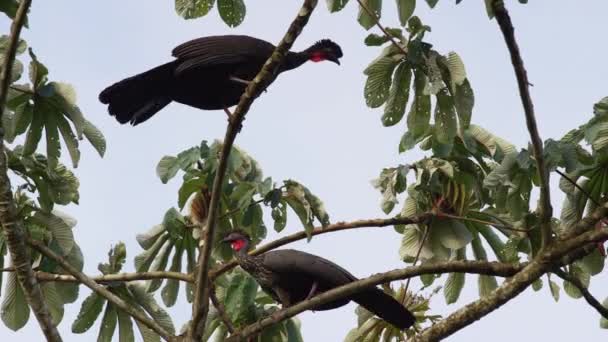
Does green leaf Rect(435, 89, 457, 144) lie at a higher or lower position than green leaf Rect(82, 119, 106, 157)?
lower

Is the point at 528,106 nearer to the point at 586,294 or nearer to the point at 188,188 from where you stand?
the point at 586,294

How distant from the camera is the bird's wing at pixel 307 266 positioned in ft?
18.8

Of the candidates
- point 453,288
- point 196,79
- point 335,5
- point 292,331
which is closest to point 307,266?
point 292,331

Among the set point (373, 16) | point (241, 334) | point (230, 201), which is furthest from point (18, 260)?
point (373, 16)

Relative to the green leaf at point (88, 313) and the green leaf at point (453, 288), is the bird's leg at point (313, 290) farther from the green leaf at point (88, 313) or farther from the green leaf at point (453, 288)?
the green leaf at point (88, 313)

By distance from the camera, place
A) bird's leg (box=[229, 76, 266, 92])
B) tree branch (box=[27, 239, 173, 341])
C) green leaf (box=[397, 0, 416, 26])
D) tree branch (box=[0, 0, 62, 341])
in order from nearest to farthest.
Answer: tree branch (box=[0, 0, 62, 341]), tree branch (box=[27, 239, 173, 341]), green leaf (box=[397, 0, 416, 26]), bird's leg (box=[229, 76, 266, 92])

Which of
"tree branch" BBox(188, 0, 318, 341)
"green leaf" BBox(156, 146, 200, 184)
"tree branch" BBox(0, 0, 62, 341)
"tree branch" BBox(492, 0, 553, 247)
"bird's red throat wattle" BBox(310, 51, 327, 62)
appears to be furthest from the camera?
"bird's red throat wattle" BBox(310, 51, 327, 62)

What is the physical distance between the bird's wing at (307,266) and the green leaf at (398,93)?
862mm

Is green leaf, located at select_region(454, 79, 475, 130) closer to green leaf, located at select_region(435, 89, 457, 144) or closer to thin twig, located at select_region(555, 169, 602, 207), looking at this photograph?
green leaf, located at select_region(435, 89, 457, 144)

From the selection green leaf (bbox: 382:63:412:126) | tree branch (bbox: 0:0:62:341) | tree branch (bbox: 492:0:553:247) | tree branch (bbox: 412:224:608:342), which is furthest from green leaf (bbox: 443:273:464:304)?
tree branch (bbox: 0:0:62:341)

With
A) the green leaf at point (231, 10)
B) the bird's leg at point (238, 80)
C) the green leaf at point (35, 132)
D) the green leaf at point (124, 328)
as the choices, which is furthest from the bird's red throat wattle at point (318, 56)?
the green leaf at point (124, 328)

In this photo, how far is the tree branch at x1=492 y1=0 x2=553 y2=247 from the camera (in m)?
3.90

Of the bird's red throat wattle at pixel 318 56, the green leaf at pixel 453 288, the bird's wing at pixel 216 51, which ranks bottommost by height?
the green leaf at pixel 453 288

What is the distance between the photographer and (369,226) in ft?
17.4
